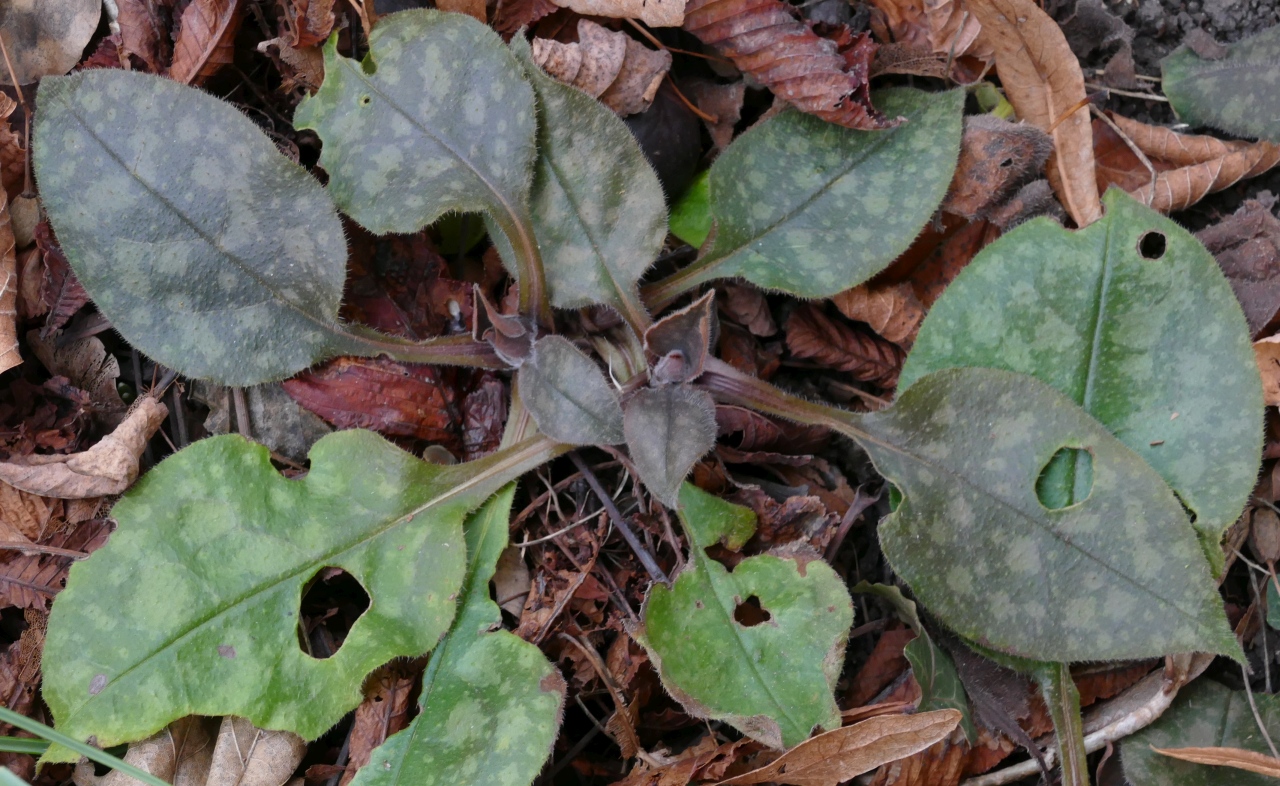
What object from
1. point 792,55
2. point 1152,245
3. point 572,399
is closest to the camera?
point 572,399

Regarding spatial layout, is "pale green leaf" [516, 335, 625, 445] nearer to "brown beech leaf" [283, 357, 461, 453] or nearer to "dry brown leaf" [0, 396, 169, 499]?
"brown beech leaf" [283, 357, 461, 453]

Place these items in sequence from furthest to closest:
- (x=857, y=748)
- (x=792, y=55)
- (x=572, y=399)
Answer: (x=792, y=55) < (x=572, y=399) < (x=857, y=748)

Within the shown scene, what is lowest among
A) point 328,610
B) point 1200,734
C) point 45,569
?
point 1200,734

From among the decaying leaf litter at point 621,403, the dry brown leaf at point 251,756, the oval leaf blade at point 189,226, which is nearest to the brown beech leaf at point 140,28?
the decaying leaf litter at point 621,403

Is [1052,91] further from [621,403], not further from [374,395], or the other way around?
[374,395]

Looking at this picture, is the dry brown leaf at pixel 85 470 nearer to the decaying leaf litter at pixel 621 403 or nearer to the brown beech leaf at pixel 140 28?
the decaying leaf litter at pixel 621 403

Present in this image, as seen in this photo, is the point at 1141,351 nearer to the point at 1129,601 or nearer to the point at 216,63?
the point at 1129,601

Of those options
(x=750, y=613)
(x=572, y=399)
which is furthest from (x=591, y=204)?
(x=750, y=613)

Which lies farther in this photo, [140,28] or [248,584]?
[140,28]

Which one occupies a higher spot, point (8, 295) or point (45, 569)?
point (8, 295)
